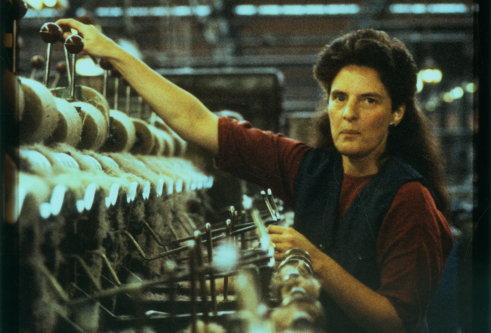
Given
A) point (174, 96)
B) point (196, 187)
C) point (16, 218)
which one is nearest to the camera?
point (16, 218)

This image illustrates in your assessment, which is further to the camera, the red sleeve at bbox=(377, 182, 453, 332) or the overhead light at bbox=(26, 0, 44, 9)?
the overhead light at bbox=(26, 0, 44, 9)

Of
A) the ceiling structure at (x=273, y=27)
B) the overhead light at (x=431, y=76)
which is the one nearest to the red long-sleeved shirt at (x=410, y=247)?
the ceiling structure at (x=273, y=27)

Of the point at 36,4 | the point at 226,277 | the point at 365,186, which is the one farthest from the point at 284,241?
the point at 36,4

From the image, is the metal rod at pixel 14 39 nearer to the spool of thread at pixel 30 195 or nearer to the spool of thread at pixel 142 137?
the spool of thread at pixel 30 195

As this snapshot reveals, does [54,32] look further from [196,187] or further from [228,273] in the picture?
[196,187]

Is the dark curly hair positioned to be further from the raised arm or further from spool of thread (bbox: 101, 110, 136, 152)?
spool of thread (bbox: 101, 110, 136, 152)

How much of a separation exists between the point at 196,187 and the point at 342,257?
0.46 meters

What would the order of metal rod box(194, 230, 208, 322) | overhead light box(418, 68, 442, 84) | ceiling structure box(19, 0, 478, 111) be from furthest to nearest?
overhead light box(418, 68, 442, 84) < ceiling structure box(19, 0, 478, 111) < metal rod box(194, 230, 208, 322)

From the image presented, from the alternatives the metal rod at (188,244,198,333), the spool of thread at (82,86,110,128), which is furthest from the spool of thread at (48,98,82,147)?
the metal rod at (188,244,198,333)

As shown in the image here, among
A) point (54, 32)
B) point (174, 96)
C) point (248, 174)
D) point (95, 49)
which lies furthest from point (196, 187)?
point (54, 32)

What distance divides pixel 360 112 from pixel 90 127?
Answer: 45 cm

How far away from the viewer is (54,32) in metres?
0.62

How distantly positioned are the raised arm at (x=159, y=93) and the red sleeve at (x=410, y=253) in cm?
41

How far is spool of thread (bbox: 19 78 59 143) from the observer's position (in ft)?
1.57
